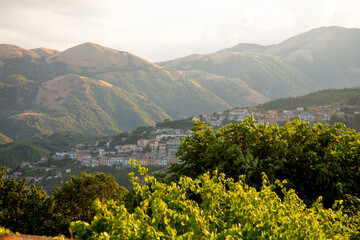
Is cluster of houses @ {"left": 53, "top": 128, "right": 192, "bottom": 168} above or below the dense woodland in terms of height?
below

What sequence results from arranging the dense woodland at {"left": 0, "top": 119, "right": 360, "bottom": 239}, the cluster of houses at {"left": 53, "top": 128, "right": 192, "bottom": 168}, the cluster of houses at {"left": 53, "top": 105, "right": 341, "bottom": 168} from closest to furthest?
the dense woodland at {"left": 0, "top": 119, "right": 360, "bottom": 239}
the cluster of houses at {"left": 53, "top": 128, "right": 192, "bottom": 168}
the cluster of houses at {"left": 53, "top": 105, "right": 341, "bottom": 168}

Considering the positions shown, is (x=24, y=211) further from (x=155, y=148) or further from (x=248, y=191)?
(x=155, y=148)

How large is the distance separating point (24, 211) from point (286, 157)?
24.3 m

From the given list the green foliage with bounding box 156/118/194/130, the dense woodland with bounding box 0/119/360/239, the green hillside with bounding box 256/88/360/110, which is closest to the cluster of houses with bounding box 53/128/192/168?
the green foliage with bounding box 156/118/194/130

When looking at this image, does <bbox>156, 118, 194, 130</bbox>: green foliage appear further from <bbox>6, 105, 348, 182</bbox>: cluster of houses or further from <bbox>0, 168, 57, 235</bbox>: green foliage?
<bbox>0, 168, 57, 235</bbox>: green foliage

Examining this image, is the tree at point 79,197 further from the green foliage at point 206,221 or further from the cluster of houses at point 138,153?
the cluster of houses at point 138,153

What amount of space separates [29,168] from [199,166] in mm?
109828

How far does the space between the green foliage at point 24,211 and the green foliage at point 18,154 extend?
106 metres

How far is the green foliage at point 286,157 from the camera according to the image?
8344mm

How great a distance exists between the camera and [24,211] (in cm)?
2698

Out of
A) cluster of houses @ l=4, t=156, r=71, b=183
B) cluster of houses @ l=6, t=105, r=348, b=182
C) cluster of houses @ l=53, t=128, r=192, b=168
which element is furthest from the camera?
cluster of houses @ l=53, t=128, r=192, b=168

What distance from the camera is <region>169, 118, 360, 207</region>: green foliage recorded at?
27.4 feet

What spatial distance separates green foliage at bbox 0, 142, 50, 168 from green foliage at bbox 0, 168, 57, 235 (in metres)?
106

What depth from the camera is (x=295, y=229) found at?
425cm
